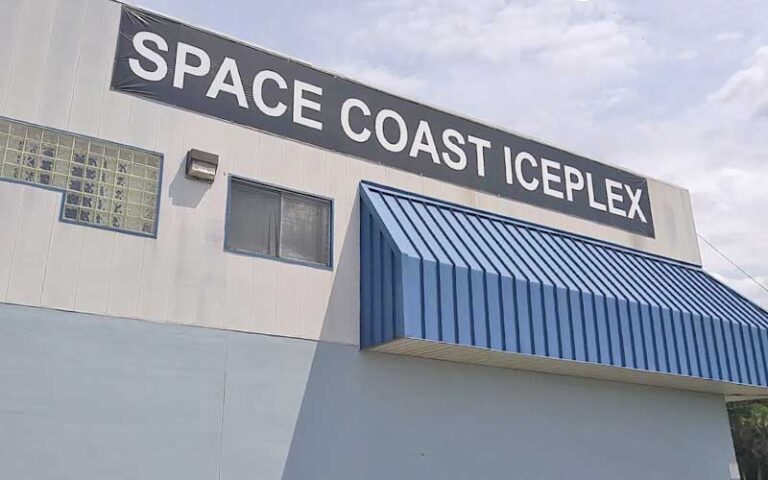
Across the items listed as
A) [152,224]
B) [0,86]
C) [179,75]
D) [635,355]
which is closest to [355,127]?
[179,75]

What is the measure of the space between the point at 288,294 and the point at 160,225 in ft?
5.89

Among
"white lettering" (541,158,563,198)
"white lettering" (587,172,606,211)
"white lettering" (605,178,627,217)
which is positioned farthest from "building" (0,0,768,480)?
"white lettering" (605,178,627,217)

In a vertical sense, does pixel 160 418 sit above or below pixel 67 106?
below

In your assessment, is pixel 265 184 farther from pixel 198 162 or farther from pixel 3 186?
pixel 3 186

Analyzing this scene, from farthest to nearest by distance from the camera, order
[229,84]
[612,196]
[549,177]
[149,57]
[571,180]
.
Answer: [612,196] < [571,180] < [549,177] < [229,84] < [149,57]

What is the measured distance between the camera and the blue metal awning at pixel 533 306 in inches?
338

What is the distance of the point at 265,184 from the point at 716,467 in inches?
373

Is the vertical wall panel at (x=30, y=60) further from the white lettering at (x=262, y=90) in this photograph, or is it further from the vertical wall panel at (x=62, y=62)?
the white lettering at (x=262, y=90)

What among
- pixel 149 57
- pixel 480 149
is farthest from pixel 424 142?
pixel 149 57

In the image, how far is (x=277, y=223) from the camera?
29.6 ft

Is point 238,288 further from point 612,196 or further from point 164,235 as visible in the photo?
point 612,196

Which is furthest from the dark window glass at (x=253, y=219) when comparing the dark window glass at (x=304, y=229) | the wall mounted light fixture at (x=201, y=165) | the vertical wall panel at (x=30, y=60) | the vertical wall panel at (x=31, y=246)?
the vertical wall panel at (x=30, y=60)

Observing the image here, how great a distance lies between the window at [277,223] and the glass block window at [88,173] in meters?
1.03

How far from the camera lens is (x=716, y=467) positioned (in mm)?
12234
